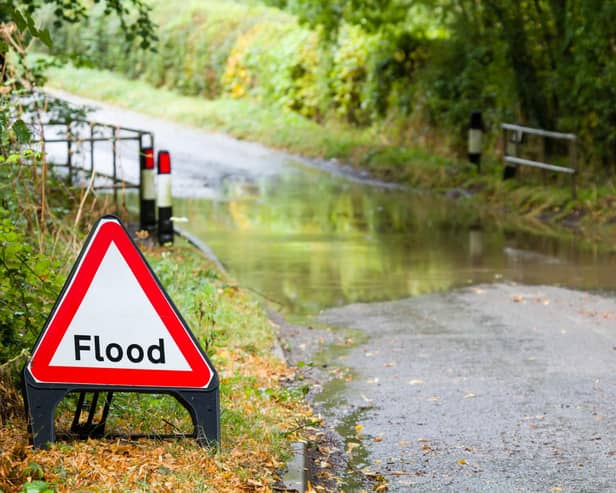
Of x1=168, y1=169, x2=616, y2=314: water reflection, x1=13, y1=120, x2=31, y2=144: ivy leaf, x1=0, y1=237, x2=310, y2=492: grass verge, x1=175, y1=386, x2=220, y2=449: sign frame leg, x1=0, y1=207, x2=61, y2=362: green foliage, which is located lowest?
x1=168, y1=169, x2=616, y2=314: water reflection

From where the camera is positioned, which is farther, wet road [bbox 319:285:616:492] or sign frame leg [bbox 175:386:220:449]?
wet road [bbox 319:285:616:492]

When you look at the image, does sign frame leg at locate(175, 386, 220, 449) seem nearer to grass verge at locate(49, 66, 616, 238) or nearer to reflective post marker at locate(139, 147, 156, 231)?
reflective post marker at locate(139, 147, 156, 231)

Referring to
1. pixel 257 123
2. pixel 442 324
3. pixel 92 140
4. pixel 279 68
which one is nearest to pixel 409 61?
pixel 257 123

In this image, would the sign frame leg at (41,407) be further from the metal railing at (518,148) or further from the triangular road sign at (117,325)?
the metal railing at (518,148)

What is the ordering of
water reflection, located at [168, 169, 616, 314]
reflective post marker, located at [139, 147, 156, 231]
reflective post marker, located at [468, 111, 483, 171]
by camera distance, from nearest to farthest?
water reflection, located at [168, 169, 616, 314] < reflective post marker, located at [139, 147, 156, 231] < reflective post marker, located at [468, 111, 483, 171]

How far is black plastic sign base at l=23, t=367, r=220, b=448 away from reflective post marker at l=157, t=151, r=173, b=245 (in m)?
7.87

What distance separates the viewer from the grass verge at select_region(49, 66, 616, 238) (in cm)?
1731

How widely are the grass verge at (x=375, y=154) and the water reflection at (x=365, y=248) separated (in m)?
0.88

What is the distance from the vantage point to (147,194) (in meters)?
13.6

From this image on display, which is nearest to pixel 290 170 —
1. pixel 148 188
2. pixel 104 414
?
pixel 148 188

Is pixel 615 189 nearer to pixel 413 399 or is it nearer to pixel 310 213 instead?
pixel 310 213

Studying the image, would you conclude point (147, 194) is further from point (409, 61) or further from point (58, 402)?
point (409, 61)

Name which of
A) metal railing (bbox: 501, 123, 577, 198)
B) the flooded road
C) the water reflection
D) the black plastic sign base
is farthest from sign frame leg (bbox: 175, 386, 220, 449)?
metal railing (bbox: 501, 123, 577, 198)

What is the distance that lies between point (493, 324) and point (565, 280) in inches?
97.0
